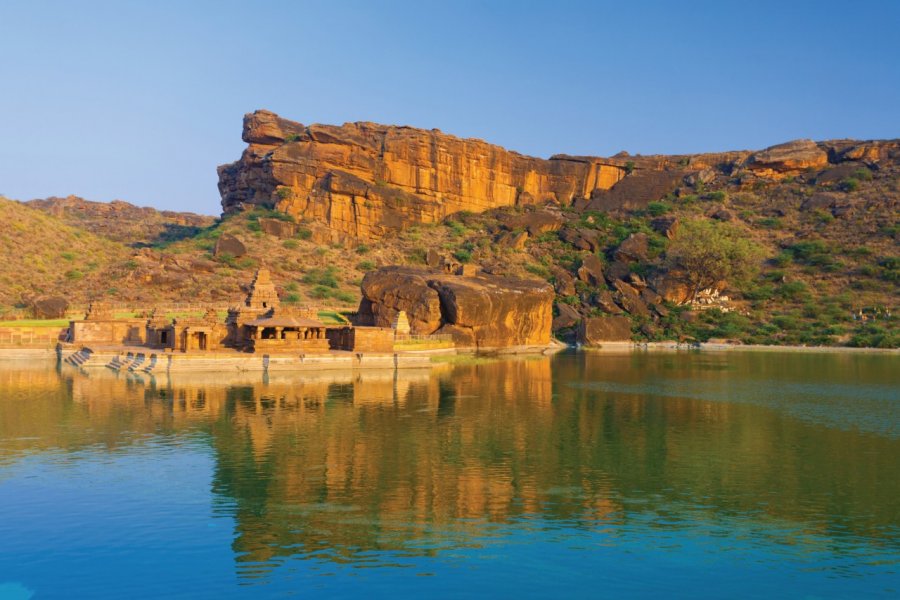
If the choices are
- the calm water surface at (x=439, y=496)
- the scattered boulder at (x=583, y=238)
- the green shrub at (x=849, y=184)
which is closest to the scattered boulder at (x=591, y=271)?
the scattered boulder at (x=583, y=238)

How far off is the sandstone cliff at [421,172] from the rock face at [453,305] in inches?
1420

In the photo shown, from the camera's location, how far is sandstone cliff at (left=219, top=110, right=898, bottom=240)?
95312mm

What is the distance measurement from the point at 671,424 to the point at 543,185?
3591 inches

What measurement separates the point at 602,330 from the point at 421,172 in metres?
43.7

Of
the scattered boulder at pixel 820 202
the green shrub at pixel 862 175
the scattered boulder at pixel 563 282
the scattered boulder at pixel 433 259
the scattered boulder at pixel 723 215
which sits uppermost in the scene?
the green shrub at pixel 862 175

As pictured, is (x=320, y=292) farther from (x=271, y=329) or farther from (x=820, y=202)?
(x=820, y=202)

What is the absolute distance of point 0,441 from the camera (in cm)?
2206

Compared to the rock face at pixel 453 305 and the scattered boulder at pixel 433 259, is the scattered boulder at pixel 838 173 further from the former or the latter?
the rock face at pixel 453 305

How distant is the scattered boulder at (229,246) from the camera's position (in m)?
80.2

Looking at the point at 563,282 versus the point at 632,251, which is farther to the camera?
the point at 632,251

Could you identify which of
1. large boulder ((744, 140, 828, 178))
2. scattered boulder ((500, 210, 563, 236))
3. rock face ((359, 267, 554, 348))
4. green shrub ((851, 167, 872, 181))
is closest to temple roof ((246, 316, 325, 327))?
rock face ((359, 267, 554, 348))

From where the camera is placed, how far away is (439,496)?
17.0 metres

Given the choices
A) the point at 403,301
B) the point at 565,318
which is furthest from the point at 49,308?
the point at 565,318

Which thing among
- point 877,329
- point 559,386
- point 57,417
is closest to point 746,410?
point 559,386
